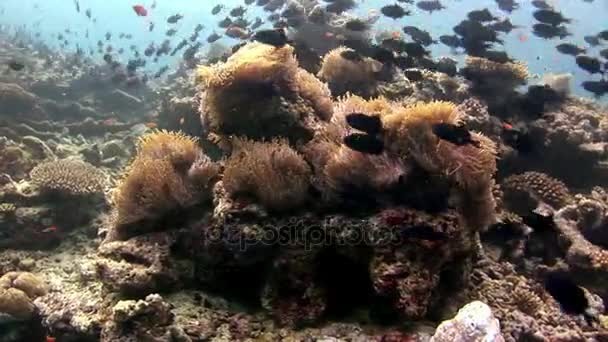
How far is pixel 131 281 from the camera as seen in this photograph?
4883 mm

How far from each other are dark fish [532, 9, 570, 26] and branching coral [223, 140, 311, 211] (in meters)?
7.67

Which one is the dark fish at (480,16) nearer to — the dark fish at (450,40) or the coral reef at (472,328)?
the dark fish at (450,40)

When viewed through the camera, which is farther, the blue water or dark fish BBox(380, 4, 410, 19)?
the blue water

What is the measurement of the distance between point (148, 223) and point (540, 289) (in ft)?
15.5

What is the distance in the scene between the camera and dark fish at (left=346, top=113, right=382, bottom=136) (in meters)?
4.96

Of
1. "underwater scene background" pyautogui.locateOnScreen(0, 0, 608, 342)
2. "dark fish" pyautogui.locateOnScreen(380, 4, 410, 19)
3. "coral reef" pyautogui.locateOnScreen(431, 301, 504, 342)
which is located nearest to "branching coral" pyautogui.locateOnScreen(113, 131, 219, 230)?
"underwater scene background" pyautogui.locateOnScreen(0, 0, 608, 342)

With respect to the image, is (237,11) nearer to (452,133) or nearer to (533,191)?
(533,191)

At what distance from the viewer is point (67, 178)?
871 cm

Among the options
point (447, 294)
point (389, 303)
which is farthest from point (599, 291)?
point (389, 303)

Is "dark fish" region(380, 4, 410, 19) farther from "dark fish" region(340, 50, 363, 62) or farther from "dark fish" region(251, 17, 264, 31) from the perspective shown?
"dark fish" region(251, 17, 264, 31)

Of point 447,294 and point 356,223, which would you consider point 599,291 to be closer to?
point 447,294

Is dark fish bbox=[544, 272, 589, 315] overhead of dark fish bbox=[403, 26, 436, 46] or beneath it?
beneath

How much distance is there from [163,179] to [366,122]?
2235 mm

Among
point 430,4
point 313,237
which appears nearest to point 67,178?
point 313,237
